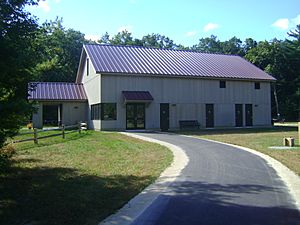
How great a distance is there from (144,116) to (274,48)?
37.9 metres

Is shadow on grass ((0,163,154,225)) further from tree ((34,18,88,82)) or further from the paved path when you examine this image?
tree ((34,18,88,82))

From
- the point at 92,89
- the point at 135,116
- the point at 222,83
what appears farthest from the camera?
the point at 222,83

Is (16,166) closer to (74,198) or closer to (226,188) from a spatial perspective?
(74,198)

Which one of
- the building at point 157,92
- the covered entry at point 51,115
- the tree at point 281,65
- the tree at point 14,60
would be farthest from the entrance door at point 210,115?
the tree at point 281,65

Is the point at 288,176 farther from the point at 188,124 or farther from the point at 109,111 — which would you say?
the point at 188,124

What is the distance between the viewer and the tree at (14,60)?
8.06 metres

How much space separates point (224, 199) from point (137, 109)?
77.0 feet

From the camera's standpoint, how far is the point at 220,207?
6965mm

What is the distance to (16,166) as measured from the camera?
11.9 m

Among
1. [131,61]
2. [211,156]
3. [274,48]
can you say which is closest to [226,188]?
[211,156]

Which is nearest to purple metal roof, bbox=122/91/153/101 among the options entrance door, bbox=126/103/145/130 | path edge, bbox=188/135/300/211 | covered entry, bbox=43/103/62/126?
entrance door, bbox=126/103/145/130

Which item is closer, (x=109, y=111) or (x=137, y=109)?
(x=109, y=111)

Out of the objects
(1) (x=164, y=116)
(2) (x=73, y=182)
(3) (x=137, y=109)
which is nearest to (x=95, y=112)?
(3) (x=137, y=109)

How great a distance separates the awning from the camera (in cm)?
2918
